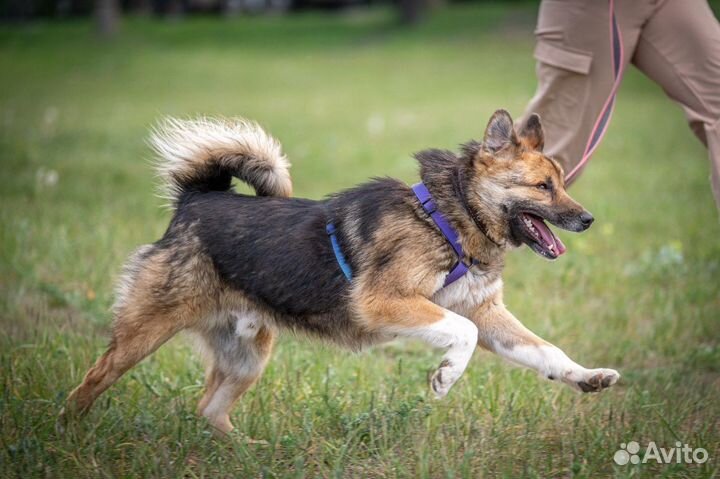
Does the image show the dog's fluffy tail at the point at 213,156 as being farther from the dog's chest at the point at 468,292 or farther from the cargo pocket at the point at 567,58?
the cargo pocket at the point at 567,58

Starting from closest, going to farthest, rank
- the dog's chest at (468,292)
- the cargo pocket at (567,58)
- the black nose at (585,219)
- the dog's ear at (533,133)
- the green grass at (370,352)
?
1. the green grass at (370,352)
2. the black nose at (585,219)
3. the dog's chest at (468,292)
4. the dog's ear at (533,133)
5. the cargo pocket at (567,58)

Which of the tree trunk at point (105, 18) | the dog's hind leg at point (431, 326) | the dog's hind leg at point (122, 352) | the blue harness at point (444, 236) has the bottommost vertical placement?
the tree trunk at point (105, 18)

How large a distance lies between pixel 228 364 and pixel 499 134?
1793mm

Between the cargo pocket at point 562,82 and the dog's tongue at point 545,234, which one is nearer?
the dog's tongue at point 545,234

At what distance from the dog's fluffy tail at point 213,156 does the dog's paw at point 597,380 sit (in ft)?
6.02

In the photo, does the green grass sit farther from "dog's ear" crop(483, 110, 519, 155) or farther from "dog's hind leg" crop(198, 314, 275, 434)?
"dog's ear" crop(483, 110, 519, 155)

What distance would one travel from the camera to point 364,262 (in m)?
4.32

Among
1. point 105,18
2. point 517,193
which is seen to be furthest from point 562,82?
point 105,18

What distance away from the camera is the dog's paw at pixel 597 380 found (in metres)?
4.05

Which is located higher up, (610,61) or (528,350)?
(610,61)

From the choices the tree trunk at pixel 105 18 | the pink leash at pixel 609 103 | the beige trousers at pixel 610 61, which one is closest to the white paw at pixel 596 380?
the pink leash at pixel 609 103

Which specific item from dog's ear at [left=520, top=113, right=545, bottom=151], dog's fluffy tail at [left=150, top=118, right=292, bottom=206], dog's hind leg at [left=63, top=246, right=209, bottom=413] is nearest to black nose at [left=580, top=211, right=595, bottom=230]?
dog's ear at [left=520, top=113, right=545, bottom=151]

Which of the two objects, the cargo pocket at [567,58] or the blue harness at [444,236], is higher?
the cargo pocket at [567,58]

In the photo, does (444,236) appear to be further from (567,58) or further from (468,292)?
(567,58)
